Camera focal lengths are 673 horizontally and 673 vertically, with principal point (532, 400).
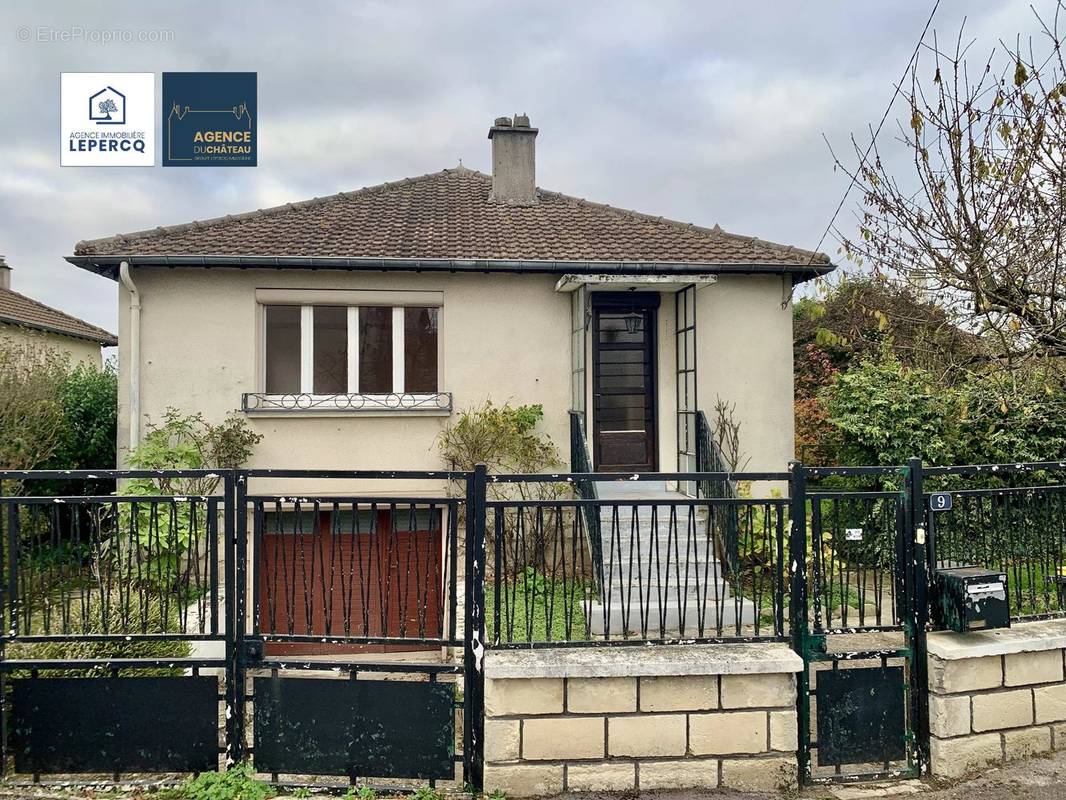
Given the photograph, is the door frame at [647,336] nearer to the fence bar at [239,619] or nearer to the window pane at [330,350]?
the window pane at [330,350]

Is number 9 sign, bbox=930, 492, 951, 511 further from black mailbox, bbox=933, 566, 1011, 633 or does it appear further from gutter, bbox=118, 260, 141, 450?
gutter, bbox=118, 260, 141, 450

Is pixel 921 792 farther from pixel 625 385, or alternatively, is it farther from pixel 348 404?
pixel 348 404

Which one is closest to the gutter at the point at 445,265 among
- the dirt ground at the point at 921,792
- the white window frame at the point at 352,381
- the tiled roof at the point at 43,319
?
the white window frame at the point at 352,381

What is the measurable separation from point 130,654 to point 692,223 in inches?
360

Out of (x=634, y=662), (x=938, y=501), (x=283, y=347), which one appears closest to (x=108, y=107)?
(x=283, y=347)

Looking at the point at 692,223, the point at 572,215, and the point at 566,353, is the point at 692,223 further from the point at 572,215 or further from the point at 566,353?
the point at 566,353

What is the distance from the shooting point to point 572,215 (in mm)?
10664

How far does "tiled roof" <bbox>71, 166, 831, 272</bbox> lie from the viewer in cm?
867

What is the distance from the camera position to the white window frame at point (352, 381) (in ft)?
28.8

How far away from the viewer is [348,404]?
28.9 ft

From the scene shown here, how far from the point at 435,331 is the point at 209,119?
4127 millimetres

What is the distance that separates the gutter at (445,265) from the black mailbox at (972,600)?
5.63 meters

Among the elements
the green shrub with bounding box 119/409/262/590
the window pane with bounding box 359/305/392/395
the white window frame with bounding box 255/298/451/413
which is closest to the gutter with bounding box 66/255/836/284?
the white window frame with bounding box 255/298/451/413

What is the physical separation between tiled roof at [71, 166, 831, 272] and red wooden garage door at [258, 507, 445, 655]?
3.51 m
